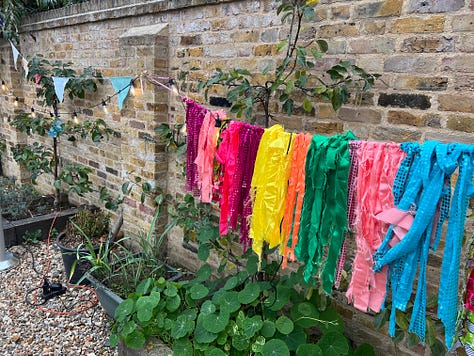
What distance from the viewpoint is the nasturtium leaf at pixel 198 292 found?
2432 mm

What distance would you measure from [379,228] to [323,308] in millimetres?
807

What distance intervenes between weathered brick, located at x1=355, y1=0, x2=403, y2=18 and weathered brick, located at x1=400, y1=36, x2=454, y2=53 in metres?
0.16

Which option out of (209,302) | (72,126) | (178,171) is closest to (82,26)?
(72,126)

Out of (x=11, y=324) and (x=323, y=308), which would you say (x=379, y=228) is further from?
(x=11, y=324)

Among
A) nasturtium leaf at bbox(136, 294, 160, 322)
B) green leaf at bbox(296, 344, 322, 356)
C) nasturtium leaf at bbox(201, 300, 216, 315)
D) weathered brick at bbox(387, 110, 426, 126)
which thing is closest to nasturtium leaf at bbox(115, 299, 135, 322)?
nasturtium leaf at bbox(136, 294, 160, 322)

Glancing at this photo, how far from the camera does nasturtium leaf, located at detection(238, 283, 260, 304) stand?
2.23m

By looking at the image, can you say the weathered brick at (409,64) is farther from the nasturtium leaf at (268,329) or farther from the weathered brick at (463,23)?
the nasturtium leaf at (268,329)

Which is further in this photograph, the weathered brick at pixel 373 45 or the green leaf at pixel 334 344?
the green leaf at pixel 334 344

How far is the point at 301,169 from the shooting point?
1689 millimetres

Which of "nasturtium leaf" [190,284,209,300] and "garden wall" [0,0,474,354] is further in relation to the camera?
"nasturtium leaf" [190,284,209,300]

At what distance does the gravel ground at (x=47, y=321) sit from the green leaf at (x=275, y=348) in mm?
1292

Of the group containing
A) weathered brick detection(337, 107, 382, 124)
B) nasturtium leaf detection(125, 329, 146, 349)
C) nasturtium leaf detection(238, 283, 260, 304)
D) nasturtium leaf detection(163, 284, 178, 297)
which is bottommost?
nasturtium leaf detection(125, 329, 146, 349)

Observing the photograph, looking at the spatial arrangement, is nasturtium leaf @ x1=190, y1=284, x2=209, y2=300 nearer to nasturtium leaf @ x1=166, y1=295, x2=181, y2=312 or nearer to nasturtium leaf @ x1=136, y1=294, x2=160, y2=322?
nasturtium leaf @ x1=166, y1=295, x2=181, y2=312

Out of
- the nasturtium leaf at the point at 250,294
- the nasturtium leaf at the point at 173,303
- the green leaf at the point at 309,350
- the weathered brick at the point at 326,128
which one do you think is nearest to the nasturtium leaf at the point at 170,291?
the nasturtium leaf at the point at 173,303
